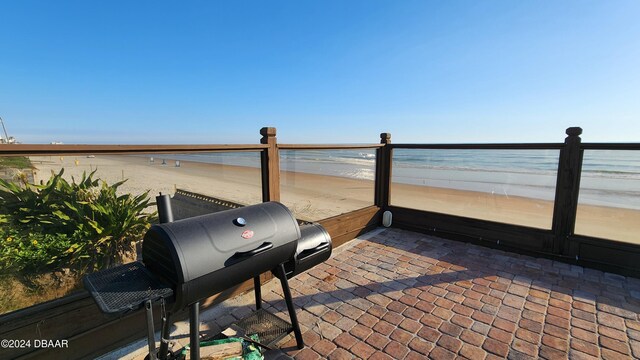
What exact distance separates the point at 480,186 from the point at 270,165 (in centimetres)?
1240

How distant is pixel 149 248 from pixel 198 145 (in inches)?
47.0

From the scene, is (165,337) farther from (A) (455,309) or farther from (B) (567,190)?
(B) (567,190)

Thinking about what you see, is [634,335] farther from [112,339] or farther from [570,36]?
[570,36]

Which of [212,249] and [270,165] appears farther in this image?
[270,165]

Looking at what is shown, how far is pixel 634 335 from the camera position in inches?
79.4

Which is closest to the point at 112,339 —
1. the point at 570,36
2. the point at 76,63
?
the point at 570,36

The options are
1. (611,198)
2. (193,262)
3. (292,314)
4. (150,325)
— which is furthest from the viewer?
(611,198)

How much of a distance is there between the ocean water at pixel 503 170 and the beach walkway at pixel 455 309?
142cm

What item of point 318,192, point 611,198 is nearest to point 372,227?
point 318,192

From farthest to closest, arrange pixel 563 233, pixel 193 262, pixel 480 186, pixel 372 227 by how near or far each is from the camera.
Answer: pixel 480 186 → pixel 372 227 → pixel 563 233 → pixel 193 262

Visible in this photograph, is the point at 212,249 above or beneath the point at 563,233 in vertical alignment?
above

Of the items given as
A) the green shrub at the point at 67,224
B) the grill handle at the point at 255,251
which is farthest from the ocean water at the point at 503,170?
the grill handle at the point at 255,251

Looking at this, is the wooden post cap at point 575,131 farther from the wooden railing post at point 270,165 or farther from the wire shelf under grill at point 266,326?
the wire shelf under grill at point 266,326

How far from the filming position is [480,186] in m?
12.2
